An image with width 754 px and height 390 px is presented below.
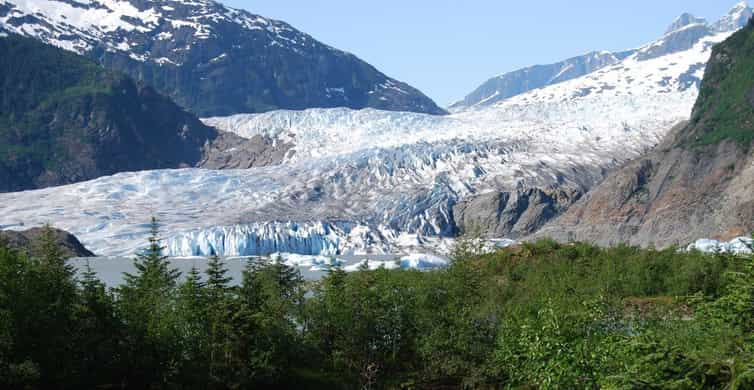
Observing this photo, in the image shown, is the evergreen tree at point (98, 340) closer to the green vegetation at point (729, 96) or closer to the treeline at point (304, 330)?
the treeline at point (304, 330)

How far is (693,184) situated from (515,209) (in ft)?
55.1

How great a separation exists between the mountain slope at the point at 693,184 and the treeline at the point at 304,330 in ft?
127

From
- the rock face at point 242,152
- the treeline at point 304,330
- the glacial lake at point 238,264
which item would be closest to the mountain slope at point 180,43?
the rock face at point 242,152

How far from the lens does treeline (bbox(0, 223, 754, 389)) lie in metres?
19.1

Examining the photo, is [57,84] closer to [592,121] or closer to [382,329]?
[592,121]

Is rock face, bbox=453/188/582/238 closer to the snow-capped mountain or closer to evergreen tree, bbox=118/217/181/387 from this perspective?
the snow-capped mountain

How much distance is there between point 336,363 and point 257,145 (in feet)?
304

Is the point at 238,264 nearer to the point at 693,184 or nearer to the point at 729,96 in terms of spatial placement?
the point at 693,184

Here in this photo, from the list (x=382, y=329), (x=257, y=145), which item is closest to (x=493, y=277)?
(x=382, y=329)

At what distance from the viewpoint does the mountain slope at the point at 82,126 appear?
13112 centimetres

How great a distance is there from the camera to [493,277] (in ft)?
124

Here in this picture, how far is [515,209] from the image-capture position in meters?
85.6

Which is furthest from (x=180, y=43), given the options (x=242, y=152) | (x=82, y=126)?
(x=242, y=152)

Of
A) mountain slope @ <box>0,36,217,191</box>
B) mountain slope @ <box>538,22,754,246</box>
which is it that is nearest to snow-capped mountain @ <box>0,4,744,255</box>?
mountain slope @ <box>538,22,754,246</box>
